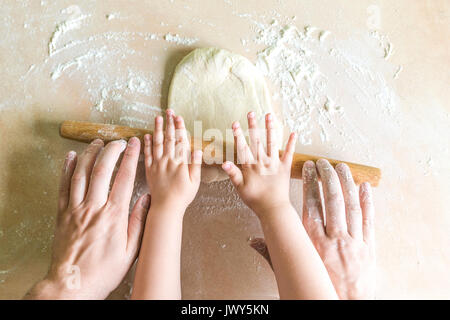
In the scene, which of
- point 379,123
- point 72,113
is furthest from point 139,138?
point 379,123

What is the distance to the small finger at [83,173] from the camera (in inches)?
32.6

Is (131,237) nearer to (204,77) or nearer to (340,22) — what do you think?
(204,77)

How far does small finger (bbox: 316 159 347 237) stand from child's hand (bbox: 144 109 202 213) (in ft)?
1.08

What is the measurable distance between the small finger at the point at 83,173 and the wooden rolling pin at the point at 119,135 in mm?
34

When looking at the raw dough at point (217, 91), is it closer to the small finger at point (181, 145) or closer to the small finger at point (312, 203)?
the small finger at point (181, 145)

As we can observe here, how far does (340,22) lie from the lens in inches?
43.1

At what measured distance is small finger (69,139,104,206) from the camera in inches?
32.6

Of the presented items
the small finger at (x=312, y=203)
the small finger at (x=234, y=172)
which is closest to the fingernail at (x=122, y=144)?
the small finger at (x=234, y=172)

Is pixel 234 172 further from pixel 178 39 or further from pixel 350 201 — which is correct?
pixel 178 39

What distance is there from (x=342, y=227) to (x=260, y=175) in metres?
0.24

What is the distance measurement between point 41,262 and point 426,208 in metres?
1.12

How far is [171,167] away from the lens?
85 cm

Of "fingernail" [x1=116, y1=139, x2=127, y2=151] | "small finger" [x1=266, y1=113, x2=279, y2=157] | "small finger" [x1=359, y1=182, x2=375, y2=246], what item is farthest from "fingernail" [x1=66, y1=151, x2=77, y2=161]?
"small finger" [x1=359, y1=182, x2=375, y2=246]

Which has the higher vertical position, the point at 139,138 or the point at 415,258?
the point at 139,138
